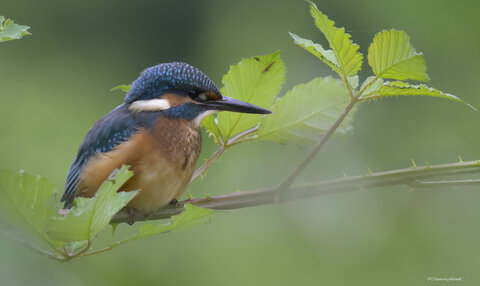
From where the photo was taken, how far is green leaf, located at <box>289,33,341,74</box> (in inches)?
23.4

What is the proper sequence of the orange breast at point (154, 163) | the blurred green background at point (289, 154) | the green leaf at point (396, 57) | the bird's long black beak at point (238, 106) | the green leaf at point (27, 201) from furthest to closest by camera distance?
the blurred green background at point (289, 154) < the orange breast at point (154, 163) < the bird's long black beak at point (238, 106) < the green leaf at point (396, 57) < the green leaf at point (27, 201)

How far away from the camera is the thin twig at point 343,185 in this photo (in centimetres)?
61

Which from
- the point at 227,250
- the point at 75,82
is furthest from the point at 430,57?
the point at 75,82

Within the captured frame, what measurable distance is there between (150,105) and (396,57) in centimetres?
43

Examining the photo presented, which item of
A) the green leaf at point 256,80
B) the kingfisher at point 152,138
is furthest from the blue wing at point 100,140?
the green leaf at point 256,80

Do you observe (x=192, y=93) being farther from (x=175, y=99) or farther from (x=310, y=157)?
(x=310, y=157)

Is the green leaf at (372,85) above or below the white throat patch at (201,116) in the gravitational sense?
above

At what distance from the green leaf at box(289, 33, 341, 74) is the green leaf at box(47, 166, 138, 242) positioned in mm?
218

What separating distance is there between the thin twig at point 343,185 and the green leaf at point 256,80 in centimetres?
11

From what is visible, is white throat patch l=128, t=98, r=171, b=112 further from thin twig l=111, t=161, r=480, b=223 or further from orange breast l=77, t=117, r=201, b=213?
thin twig l=111, t=161, r=480, b=223

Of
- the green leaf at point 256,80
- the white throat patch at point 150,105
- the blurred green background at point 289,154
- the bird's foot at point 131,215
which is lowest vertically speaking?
the blurred green background at point 289,154

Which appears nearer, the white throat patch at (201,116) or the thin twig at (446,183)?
the thin twig at (446,183)

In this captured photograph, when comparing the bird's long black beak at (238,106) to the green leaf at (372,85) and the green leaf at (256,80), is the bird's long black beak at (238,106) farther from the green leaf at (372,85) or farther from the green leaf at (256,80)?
the green leaf at (372,85)

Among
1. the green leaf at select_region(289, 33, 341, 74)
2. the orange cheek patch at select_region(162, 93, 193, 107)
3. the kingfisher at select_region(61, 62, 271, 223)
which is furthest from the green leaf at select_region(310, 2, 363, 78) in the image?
the orange cheek patch at select_region(162, 93, 193, 107)
